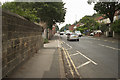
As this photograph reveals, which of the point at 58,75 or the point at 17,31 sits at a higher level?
the point at 17,31

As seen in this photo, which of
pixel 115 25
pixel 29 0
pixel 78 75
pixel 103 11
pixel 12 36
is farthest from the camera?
pixel 103 11

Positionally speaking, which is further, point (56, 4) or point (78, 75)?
point (56, 4)

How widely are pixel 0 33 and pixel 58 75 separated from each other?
254cm

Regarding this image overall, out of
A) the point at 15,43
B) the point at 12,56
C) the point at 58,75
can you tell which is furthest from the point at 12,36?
the point at 58,75

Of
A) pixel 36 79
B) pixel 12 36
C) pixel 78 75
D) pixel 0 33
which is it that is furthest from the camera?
pixel 78 75

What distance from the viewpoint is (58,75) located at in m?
4.76

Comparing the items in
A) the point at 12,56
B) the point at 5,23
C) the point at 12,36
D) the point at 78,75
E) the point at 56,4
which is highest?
the point at 56,4

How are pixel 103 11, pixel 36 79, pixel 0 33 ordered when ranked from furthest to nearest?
pixel 103 11 < pixel 36 79 < pixel 0 33

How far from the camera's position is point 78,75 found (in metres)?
4.98

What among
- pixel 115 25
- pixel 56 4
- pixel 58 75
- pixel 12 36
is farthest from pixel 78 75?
pixel 115 25

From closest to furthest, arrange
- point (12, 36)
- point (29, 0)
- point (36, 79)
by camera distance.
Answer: point (36, 79) < point (12, 36) < point (29, 0)

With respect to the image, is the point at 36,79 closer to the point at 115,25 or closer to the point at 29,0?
the point at 29,0

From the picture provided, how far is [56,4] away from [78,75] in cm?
1902

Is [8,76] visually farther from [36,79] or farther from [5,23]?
[5,23]
